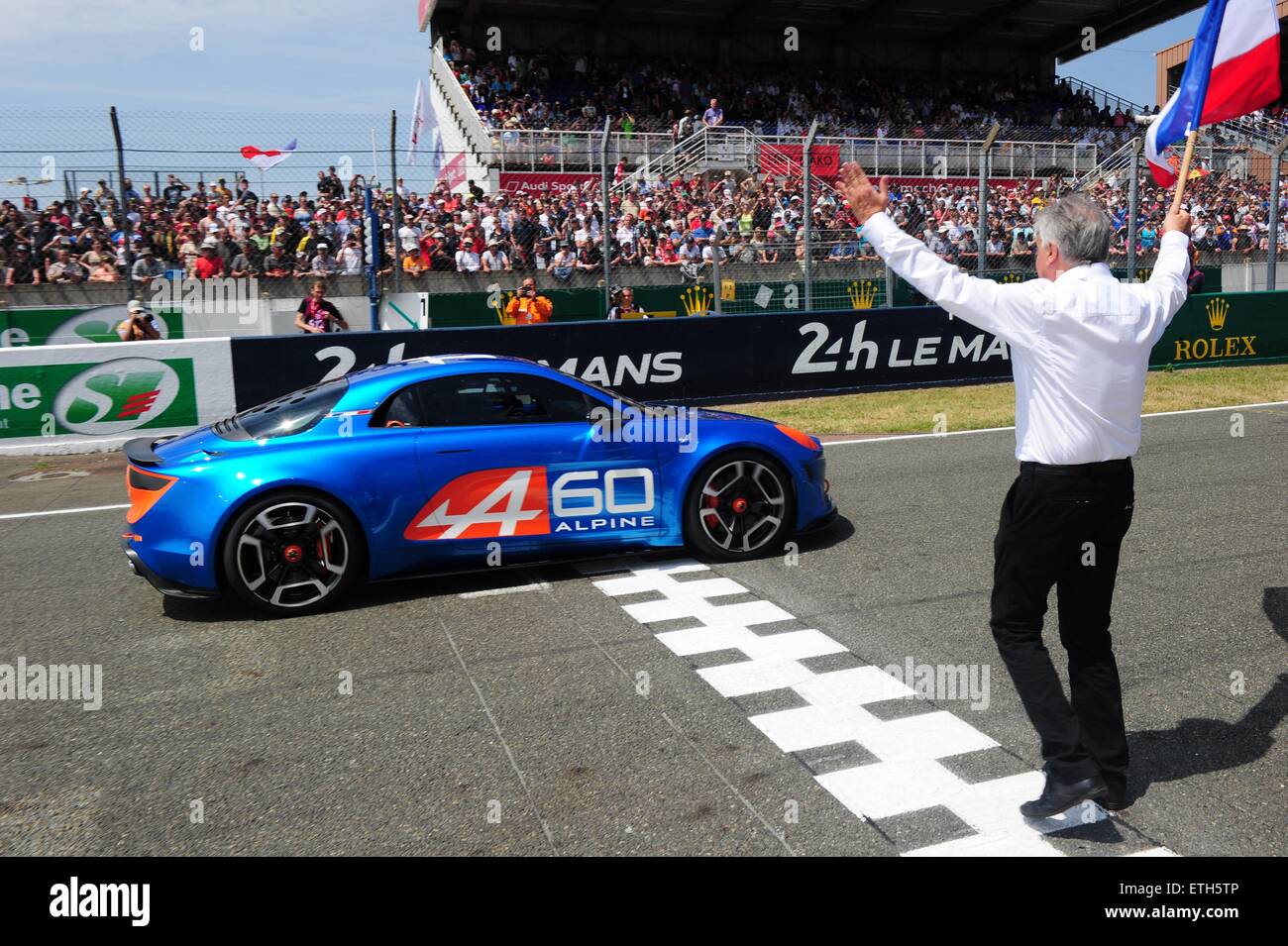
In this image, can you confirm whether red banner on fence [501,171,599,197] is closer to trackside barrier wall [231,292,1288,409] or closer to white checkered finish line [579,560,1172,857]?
trackside barrier wall [231,292,1288,409]

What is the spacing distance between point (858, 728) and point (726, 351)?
32.5ft

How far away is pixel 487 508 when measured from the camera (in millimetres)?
6137

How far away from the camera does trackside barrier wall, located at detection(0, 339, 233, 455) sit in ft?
36.9

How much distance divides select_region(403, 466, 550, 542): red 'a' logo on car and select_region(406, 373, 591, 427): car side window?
36 cm

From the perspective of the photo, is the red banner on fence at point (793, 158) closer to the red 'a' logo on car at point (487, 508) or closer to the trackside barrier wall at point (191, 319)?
the trackside barrier wall at point (191, 319)

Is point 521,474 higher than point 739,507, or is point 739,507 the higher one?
point 521,474

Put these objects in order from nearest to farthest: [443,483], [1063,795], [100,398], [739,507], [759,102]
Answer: [1063,795]
[443,483]
[739,507]
[100,398]
[759,102]

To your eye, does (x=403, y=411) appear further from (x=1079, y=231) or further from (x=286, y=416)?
(x=1079, y=231)

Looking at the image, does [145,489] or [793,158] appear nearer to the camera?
[145,489]

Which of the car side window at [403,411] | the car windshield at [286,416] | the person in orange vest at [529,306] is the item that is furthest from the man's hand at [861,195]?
the person in orange vest at [529,306]

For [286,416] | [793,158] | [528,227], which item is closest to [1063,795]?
[286,416]

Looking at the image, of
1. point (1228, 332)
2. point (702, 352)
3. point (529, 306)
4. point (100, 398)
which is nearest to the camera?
point (100, 398)
